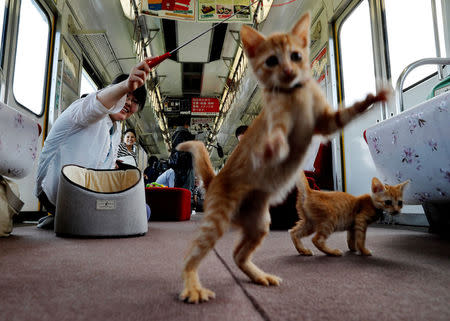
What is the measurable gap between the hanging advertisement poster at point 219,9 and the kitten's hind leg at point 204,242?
3.41 m

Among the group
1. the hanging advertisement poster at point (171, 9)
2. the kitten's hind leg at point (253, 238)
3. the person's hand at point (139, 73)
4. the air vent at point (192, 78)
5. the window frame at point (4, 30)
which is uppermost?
the air vent at point (192, 78)

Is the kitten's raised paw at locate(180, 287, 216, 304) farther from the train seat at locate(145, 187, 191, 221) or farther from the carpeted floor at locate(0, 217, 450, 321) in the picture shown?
the train seat at locate(145, 187, 191, 221)

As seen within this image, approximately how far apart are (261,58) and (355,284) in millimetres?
721

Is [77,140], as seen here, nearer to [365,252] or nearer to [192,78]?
[365,252]

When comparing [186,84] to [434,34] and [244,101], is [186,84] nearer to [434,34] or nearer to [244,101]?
[244,101]

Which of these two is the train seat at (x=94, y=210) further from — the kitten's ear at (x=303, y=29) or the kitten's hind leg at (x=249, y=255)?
the kitten's ear at (x=303, y=29)

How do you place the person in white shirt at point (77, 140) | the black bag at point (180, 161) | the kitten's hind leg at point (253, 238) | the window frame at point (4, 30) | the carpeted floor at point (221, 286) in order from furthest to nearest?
the black bag at point (180, 161) → the window frame at point (4, 30) → the person in white shirt at point (77, 140) → the kitten's hind leg at point (253, 238) → the carpeted floor at point (221, 286)

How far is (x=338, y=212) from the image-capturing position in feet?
4.71

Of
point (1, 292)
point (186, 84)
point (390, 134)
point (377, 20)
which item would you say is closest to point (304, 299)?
point (1, 292)

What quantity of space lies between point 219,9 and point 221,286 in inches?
141

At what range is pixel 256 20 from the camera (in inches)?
155

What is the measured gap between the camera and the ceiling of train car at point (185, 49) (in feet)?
14.0

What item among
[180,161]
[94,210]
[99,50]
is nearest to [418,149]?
[94,210]

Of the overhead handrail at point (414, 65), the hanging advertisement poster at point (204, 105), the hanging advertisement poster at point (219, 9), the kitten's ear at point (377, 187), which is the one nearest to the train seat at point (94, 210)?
the kitten's ear at point (377, 187)
